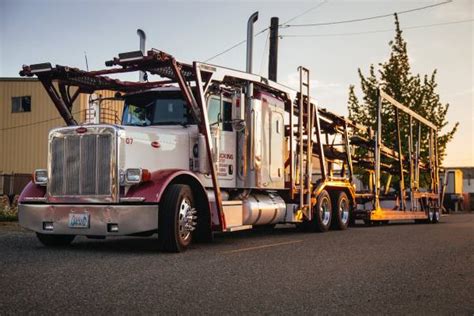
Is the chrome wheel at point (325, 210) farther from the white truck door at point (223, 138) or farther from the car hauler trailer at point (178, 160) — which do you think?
the white truck door at point (223, 138)

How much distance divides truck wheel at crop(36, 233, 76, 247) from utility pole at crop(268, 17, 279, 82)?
14544 millimetres

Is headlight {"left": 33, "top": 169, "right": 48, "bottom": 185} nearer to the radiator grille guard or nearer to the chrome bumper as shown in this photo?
the radiator grille guard

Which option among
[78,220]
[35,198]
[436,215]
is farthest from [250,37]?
[78,220]

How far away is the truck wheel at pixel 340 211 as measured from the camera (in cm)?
1454

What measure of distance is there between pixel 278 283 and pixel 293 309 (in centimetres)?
126

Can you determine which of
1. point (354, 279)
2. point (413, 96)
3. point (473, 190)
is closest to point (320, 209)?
A: point (354, 279)

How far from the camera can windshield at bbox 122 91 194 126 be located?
A: 33.7 ft

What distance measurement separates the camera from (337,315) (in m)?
4.66

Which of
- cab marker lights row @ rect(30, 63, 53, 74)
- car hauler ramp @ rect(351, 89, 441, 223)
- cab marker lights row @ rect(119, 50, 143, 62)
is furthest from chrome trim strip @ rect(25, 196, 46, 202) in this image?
car hauler ramp @ rect(351, 89, 441, 223)

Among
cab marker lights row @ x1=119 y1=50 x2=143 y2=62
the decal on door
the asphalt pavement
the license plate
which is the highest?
cab marker lights row @ x1=119 y1=50 x2=143 y2=62

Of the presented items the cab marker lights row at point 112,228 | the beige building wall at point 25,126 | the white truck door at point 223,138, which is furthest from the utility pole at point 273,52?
the cab marker lights row at point 112,228

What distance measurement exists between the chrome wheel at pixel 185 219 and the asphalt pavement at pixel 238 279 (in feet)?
1.09

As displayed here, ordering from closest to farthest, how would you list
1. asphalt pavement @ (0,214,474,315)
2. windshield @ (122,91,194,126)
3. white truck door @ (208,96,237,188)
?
asphalt pavement @ (0,214,474,315) → windshield @ (122,91,194,126) → white truck door @ (208,96,237,188)

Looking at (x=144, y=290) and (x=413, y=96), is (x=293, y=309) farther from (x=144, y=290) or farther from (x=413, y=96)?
(x=413, y=96)
